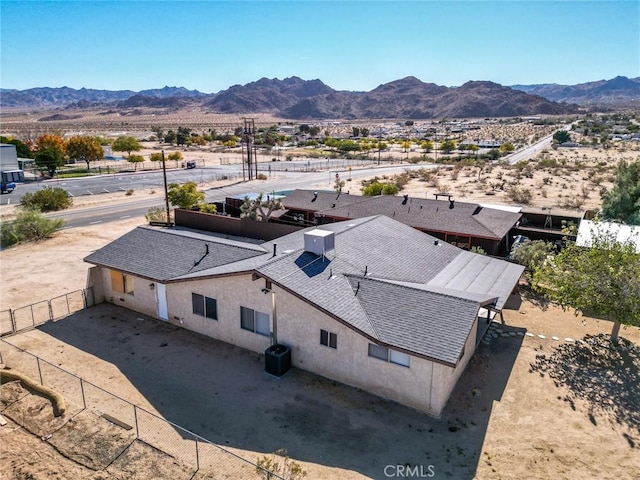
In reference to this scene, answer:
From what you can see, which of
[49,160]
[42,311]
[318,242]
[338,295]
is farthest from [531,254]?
[49,160]

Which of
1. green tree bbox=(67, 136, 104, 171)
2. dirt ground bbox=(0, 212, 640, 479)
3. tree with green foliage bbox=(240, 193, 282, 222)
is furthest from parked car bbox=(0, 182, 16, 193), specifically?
dirt ground bbox=(0, 212, 640, 479)

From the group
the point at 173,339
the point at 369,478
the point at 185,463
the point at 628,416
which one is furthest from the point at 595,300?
the point at 173,339

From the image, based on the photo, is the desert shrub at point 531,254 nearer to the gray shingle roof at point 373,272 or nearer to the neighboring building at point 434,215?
the neighboring building at point 434,215

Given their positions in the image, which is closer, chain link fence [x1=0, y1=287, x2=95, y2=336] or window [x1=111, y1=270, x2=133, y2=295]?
chain link fence [x1=0, y1=287, x2=95, y2=336]

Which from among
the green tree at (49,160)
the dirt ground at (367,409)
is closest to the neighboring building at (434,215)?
the dirt ground at (367,409)

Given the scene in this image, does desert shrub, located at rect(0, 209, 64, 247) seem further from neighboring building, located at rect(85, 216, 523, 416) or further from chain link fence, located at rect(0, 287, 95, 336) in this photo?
neighboring building, located at rect(85, 216, 523, 416)

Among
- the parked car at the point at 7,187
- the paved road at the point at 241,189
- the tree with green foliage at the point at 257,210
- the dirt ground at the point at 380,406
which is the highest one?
the tree with green foliage at the point at 257,210
